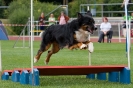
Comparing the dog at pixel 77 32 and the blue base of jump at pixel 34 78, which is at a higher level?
the dog at pixel 77 32

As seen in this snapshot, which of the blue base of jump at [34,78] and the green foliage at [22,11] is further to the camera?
the green foliage at [22,11]

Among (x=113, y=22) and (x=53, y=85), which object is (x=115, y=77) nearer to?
(x=53, y=85)

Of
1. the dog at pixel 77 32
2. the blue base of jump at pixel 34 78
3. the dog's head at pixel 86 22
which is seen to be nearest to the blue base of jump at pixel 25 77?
the blue base of jump at pixel 34 78

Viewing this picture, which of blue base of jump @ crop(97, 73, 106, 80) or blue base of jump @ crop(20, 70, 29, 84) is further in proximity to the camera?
blue base of jump @ crop(97, 73, 106, 80)

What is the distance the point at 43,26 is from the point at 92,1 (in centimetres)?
1252

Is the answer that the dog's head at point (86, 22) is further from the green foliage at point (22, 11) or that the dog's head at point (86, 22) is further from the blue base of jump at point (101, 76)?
the green foliage at point (22, 11)

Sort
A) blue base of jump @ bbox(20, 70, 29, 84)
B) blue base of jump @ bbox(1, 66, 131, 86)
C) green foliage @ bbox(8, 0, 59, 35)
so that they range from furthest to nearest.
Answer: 1. green foliage @ bbox(8, 0, 59, 35)
2. blue base of jump @ bbox(20, 70, 29, 84)
3. blue base of jump @ bbox(1, 66, 131, 86)

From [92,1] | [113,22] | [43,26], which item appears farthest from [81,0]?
[43,26]

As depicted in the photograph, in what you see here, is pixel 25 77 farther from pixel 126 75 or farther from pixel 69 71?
pixel 126 75

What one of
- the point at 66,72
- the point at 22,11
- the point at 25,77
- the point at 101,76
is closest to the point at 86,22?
the point at 101,76

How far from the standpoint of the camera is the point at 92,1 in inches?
1797

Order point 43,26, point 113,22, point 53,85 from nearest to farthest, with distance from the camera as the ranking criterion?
1. point 53,85
2. point 43,26
3. point 113,22

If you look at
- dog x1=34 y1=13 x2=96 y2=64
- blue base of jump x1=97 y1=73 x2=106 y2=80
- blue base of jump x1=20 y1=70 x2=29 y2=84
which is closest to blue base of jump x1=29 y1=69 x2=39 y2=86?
blue base of jump x1=20 y1=70 x2=29 y2=84

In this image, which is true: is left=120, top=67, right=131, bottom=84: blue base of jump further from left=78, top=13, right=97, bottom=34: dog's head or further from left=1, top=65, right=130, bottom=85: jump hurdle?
left=78, top=13, right=97, bottom=34: dog's head
